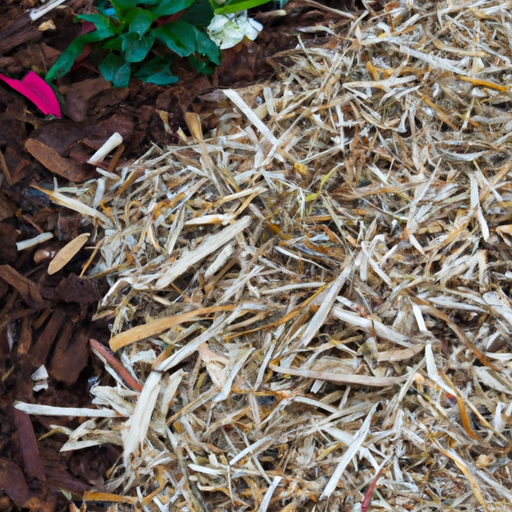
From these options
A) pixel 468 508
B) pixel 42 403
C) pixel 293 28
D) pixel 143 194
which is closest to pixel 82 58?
pixel 143 194

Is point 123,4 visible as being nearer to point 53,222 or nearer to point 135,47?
point 135,47

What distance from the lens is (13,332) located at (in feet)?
3.79

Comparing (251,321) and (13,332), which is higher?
(13,332)

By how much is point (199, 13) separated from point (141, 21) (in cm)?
17

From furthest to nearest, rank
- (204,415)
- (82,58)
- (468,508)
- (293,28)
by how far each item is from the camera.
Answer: (293,28) < (82,58) < (204,415) < (468,508)

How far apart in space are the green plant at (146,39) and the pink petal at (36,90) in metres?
0.03

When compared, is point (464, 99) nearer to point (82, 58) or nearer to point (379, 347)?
point (379, 347)

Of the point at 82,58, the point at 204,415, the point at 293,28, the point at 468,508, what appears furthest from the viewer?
the point at 293,28

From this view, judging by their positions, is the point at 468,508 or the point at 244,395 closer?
the point at 468,508

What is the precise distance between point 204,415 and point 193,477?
126 mm

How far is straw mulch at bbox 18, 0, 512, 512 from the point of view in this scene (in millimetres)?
1027

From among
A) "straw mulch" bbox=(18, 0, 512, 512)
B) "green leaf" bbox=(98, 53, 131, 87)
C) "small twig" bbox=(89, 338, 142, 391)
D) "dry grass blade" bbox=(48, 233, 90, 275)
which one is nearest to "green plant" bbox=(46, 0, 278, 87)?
"green leaf" bbox=(98, 53, 131, 87)

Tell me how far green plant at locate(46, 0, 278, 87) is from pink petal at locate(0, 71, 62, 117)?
3 centimetres

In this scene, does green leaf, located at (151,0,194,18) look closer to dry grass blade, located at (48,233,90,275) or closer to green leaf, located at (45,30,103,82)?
green leaf, located at (45,30,103,82)
